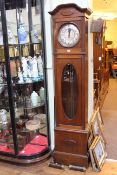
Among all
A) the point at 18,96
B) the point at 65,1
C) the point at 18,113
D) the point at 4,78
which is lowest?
the point at 18,113

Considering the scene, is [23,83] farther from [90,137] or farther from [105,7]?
[105,7]

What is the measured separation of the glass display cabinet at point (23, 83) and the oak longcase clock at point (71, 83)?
0.78ft

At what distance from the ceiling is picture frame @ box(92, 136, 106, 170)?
401 cm

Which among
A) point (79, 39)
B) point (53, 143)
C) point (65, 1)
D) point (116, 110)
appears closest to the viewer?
point (79, 39)

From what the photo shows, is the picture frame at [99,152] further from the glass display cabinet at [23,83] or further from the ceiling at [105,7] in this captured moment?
the ceiling at [105,7]

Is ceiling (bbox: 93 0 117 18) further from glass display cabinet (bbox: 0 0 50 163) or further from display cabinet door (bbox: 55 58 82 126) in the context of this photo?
display cabinet door (bbox: 55 58 82 126)

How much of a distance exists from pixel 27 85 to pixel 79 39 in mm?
908

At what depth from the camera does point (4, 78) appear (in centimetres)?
283

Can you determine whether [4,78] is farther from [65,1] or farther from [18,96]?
[65,1]

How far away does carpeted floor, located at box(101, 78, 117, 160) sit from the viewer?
3.22 meters

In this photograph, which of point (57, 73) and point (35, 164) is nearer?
point (57, 73)

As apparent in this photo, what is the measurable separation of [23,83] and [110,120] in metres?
2.15

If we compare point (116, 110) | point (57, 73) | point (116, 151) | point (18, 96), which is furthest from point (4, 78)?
point (116, 110)

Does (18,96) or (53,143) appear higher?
(18,96)
